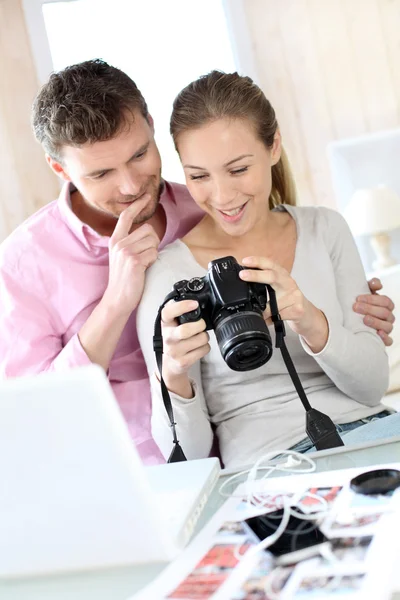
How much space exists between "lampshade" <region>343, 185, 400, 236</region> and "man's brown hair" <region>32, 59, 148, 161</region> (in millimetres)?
2021

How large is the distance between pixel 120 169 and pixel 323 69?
2650 millimetres

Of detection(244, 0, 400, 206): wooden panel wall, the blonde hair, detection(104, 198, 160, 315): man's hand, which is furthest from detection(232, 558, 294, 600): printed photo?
detection(244, 0, 400, 206): wooden panel wall

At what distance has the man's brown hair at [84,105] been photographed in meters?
1.46

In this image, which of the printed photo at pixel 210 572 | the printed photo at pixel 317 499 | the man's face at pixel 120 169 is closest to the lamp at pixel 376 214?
the man's face at pixel 120 169

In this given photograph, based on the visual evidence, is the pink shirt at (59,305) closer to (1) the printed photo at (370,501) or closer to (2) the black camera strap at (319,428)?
(2) the black camera strap at (319,428)

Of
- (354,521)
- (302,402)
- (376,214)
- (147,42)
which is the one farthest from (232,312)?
(147,42)

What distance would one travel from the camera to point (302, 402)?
1203mm

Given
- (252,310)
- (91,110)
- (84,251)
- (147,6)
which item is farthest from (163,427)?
(147,6)

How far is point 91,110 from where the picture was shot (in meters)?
1.46

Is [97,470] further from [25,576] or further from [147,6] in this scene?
[147,6]

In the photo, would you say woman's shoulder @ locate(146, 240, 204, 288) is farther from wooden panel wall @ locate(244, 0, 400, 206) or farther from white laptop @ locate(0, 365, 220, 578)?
wooden panel wall @ locate(244, 0, 400, 206)

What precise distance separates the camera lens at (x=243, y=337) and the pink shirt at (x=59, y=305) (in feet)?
1.57

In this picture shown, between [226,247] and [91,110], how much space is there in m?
0.37

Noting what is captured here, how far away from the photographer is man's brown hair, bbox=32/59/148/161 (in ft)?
4.80
